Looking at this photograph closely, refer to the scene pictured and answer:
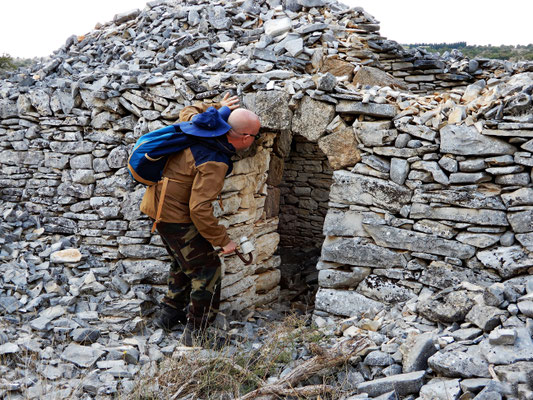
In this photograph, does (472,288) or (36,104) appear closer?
(472,288)

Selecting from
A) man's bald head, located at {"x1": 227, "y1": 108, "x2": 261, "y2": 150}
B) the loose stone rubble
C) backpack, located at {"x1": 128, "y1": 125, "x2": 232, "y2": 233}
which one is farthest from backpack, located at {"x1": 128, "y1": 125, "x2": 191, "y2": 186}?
the loose stone rubble

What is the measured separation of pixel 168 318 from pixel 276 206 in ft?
6.81

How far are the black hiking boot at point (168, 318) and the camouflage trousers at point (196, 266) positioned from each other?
17 cm

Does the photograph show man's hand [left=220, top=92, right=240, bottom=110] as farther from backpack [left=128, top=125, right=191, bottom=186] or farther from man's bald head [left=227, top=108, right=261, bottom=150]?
backpack [left=128, top=125, right=191, bottom=186]

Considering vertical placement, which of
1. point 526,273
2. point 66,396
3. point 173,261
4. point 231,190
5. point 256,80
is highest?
point 256,80

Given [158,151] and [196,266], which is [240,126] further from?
[196,266]

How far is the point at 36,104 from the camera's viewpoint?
5199 mm

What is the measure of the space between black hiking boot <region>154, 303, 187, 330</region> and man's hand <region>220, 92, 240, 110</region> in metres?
1.98

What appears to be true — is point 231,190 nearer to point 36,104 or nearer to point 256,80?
point 256,80

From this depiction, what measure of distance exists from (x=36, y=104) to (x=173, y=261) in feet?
8.33

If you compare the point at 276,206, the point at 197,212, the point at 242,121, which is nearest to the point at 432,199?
the point at 242,121

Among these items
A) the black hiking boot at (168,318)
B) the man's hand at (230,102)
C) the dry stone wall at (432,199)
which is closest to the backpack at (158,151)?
the man's hand at (230,102)

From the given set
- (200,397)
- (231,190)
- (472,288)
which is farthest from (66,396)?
(472,288)

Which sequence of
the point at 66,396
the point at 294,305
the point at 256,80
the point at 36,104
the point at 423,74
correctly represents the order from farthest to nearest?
the point at 423,74
the point at 294,305
the point at 36,104
the point at 256,80
the point at 66,396
